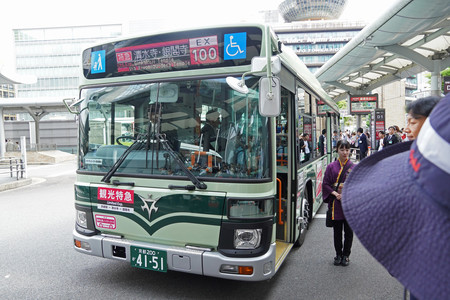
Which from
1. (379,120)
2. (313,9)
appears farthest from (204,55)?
(313,9)

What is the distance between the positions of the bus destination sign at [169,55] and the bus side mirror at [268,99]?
67 centimetres

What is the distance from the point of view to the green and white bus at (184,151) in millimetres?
3346

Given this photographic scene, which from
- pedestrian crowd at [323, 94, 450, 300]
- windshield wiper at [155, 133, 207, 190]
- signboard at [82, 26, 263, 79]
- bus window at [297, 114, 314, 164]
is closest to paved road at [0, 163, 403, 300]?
windshield wiper at [155, 133, 207, 190]

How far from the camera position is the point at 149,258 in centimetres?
359

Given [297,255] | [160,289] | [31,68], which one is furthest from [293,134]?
[31,68]

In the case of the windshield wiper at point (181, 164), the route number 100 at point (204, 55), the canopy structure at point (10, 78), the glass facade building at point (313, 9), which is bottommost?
the windshield wiper at point (181, 164)

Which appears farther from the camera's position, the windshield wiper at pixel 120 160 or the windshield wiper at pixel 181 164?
the windshield wiper at pixel 120 160

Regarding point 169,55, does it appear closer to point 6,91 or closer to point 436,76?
point 436,76

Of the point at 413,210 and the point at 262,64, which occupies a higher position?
the point at 262,64

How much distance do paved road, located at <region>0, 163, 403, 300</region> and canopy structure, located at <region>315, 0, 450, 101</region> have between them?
16.9 ft

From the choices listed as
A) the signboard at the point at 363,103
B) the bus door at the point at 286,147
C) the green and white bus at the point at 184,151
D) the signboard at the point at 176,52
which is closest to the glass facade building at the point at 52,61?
the signboard at the point at 363,103

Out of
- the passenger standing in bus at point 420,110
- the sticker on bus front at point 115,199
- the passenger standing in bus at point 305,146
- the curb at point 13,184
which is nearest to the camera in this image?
the passenger standing in bus at point 420,110

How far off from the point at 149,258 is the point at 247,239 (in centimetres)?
107

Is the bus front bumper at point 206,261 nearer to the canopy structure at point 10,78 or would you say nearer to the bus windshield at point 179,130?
the bus windshield at point 179,130
